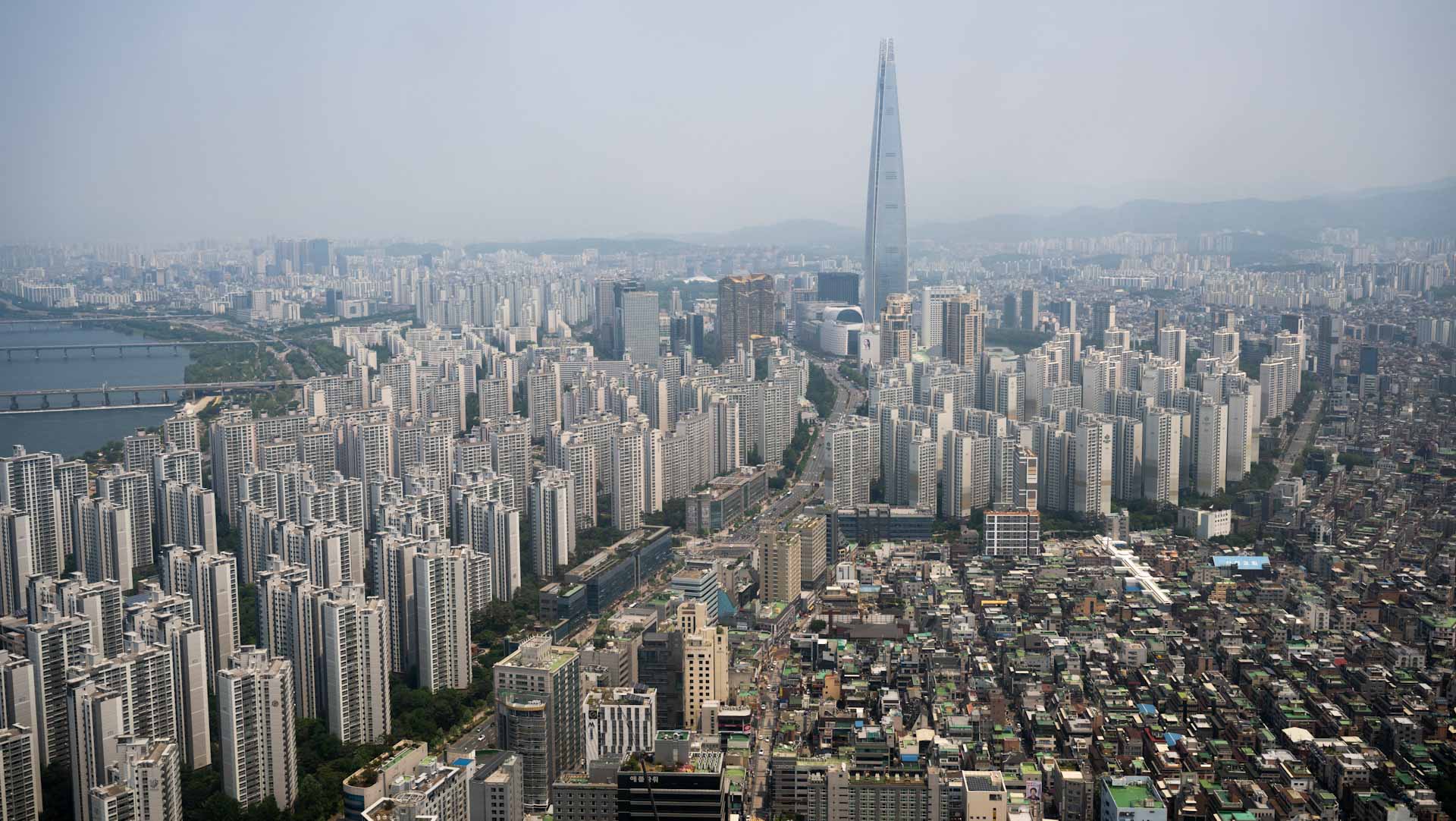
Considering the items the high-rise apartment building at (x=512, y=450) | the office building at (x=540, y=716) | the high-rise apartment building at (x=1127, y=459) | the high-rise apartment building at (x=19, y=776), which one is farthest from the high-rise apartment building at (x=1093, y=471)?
the high-rise apartment building at (x=19, y=776)

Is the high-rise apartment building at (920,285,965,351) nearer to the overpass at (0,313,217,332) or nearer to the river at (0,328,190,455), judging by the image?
the river at (0,328,190,455)

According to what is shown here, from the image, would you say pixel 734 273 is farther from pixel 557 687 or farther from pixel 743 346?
pixel 557 687

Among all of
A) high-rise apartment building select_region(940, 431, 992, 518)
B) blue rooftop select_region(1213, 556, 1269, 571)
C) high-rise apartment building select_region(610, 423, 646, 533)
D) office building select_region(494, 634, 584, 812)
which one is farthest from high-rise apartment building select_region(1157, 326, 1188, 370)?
office building select_region(494, 634, 584, 812)

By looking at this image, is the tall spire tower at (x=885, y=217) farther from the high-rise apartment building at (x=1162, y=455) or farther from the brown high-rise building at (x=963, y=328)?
the high-rise apartment building at (x=1162, y=455)

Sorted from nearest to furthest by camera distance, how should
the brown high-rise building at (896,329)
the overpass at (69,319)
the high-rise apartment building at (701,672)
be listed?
the high-rise apartment building at (701,672) → the overpass at (69,319) → the brown high-rise building at (896,329)

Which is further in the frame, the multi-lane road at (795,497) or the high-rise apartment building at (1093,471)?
the high-rise apartment building at (1093,471)

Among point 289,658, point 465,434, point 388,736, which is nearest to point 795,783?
point 388,736

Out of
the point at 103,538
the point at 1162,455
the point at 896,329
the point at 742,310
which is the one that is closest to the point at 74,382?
the point at 103,538
